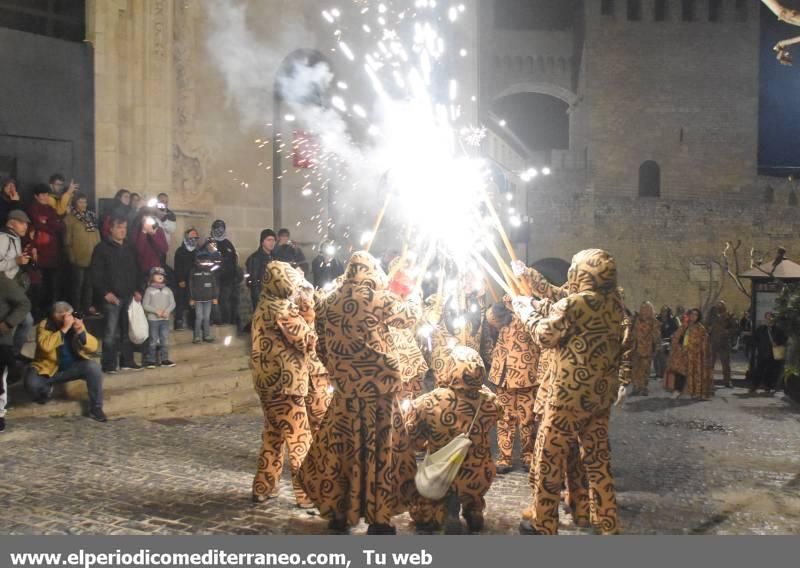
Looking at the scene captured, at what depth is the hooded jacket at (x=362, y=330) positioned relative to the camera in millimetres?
5109

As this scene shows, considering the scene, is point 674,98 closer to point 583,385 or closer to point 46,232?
point 46,232

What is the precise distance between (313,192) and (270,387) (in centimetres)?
907

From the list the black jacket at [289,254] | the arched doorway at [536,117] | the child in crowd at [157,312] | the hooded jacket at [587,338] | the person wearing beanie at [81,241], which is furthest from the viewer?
the arched doorway at [536,117]

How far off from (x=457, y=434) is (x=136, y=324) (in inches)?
211

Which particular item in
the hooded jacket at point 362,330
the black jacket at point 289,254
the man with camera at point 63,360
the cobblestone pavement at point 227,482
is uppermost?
the black jacket at point 289,254

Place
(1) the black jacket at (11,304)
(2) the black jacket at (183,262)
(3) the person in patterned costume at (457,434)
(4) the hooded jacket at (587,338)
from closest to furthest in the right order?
1. (4) the hooded jacket at (587,338)
2. (3) the person in patterned costume at (457,434)
3. (1) the black jacket at (11,304)
4. (2) the black jacket at (183,262)

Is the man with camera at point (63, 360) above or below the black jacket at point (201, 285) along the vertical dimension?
below

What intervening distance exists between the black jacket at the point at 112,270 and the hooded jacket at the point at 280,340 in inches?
151

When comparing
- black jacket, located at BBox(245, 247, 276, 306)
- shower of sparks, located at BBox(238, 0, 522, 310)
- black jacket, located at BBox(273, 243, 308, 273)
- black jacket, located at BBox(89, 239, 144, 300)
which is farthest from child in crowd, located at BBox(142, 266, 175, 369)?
shower of sparks, located at BBox(238, 0, 522, 310)

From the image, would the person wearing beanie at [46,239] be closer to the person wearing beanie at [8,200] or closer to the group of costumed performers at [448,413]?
the person wearing beanie at [8,200]

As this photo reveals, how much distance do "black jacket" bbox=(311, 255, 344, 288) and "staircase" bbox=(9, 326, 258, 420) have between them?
4.80ft

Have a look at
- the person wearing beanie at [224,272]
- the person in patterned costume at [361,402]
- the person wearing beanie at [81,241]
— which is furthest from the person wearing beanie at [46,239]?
the person in patterned costume at [361,402]

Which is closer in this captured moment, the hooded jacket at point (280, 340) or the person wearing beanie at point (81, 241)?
the hooded jacket at point (280, 340)

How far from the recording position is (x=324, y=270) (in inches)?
469
